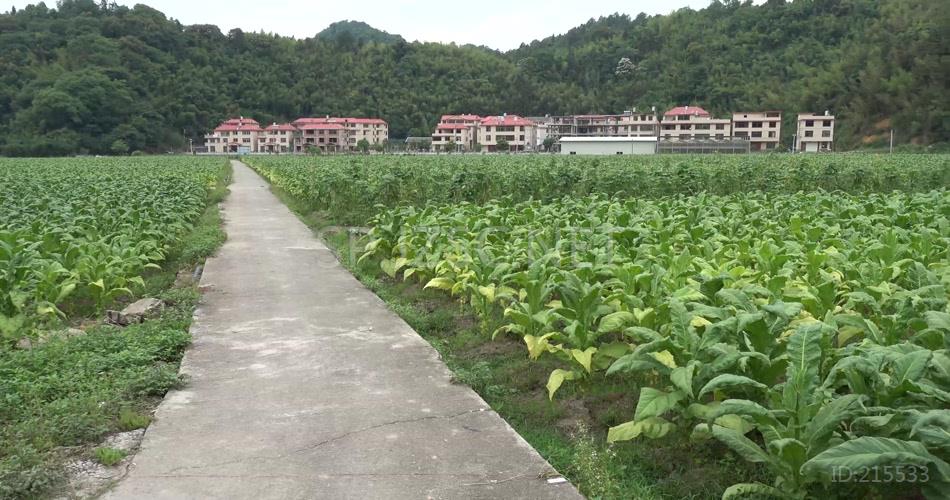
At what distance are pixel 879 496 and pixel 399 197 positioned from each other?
1491 centimetres

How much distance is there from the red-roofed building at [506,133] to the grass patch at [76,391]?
330ft

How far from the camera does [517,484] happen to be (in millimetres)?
3541

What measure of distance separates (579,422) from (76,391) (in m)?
3.30

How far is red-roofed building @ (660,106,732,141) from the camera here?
93000mm

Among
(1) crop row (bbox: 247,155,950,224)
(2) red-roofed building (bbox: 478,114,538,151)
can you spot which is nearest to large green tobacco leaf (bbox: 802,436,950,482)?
(1) crop row (bbox: 247,155,950,224)

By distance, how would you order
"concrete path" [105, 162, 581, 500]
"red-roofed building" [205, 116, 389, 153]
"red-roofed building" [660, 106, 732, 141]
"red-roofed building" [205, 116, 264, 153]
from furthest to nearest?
"red-roofed building" [205, 116, 389, 153], "red-roofed building" [205, 116, 264, 153], "red-roofed building" [660, 106, 732, 141], "concrete path" [105, 162, 581, 500]

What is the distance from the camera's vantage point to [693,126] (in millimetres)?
94625

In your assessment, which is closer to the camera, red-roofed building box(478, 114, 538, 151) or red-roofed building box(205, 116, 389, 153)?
red-roofed building box(478, 114, 538, 151)

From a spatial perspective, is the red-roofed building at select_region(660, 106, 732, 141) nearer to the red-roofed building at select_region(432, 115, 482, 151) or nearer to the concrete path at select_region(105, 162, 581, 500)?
the red-roofed building at select_region(432, 115, 482, 151)

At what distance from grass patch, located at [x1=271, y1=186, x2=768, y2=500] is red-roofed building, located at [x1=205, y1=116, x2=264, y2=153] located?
106 metres

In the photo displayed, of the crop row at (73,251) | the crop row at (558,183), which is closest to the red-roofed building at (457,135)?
the crop row at (558,183)

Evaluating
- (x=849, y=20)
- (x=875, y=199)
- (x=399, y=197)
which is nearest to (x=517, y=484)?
(x=875, y=199)

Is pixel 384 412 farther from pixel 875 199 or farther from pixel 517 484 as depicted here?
pixel 875 199

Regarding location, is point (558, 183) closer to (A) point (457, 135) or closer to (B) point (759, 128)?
(B) point (759, 128)
